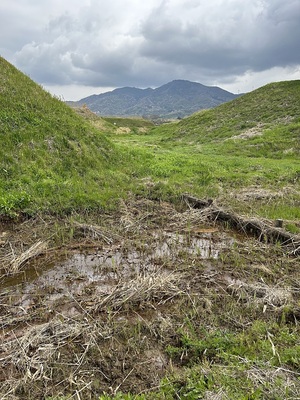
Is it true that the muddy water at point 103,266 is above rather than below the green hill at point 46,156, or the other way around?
below

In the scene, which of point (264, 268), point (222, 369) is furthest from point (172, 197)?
point (222, 369)

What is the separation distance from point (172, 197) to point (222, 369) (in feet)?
29.2

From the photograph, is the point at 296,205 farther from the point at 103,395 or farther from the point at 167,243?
the point at 103,395

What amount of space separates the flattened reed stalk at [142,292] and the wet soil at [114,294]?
0.07ft

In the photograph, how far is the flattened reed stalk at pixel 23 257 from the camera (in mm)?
7570

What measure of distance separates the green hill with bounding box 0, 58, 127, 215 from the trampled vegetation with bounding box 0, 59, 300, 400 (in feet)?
0.22

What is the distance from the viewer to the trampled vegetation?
4.59 metres

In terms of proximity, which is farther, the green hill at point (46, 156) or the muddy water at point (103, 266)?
the green hill at point (46, 156)

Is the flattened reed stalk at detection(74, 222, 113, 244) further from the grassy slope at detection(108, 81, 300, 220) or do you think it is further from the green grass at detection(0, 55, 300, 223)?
the grassy slope at detection(108, 81, 300, 220)

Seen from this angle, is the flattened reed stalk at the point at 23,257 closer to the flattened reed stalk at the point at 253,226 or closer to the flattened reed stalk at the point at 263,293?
the flattened reed stalk at the point at 263,293

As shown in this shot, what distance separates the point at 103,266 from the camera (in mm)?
7902

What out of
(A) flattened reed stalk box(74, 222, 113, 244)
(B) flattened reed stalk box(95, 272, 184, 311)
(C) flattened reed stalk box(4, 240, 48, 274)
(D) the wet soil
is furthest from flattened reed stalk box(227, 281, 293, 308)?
(C) flattened reed stalk box(4, 240, 48, 274)

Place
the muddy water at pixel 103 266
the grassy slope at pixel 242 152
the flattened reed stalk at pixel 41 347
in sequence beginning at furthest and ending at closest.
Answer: the grassy slope at pixel 242 152, the muddy water at pixel 103 266, the flattened reed stalk at pixel 41 347

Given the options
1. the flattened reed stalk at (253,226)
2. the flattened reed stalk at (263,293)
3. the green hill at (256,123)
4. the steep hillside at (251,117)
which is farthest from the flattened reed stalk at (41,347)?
the steep hillside at (251,117)
